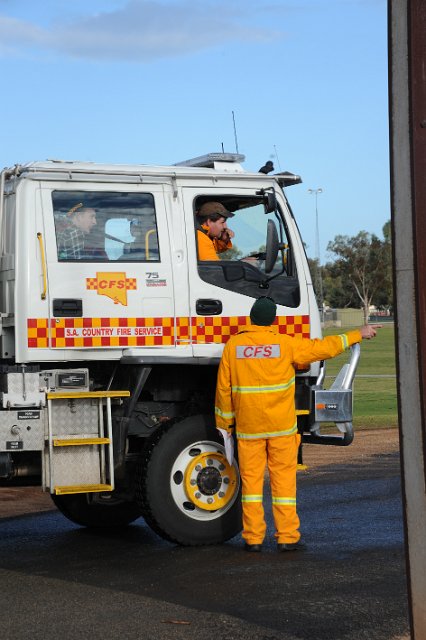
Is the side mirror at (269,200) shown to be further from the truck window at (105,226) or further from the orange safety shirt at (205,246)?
the truck window at (105,226)

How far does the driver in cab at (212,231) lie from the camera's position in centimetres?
969

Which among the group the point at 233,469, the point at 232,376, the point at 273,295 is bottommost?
the point at 233,469

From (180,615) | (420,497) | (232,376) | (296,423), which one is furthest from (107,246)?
(420,497)

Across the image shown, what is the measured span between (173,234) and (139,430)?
1592 mm

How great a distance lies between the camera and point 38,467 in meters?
9.21

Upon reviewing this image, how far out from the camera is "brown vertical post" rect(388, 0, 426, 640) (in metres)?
4.81

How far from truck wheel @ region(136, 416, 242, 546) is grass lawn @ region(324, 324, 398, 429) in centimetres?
1031

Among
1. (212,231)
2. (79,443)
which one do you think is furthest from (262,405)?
(212,231)

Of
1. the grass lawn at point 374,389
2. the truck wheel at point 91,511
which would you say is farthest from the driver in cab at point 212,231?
the grass lawn at point 374,389

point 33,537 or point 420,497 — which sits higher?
point 420,497

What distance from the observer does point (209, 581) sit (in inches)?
308

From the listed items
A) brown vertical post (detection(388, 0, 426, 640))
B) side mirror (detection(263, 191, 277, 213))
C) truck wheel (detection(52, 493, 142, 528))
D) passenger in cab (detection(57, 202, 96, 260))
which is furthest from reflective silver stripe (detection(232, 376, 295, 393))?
brown vertical post (detection(388, 0, 426, 640))

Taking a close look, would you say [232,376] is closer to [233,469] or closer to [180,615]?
[233,469]

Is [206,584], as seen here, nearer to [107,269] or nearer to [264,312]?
[264,312]
